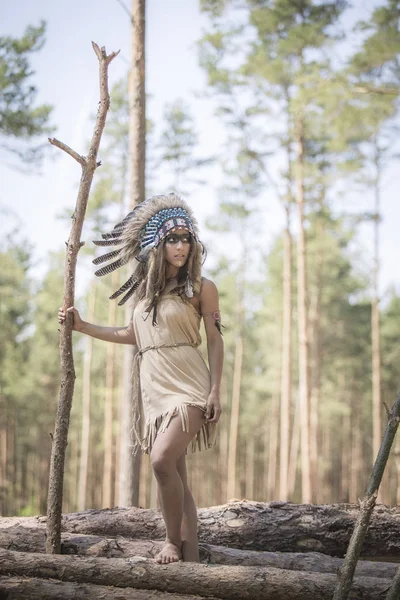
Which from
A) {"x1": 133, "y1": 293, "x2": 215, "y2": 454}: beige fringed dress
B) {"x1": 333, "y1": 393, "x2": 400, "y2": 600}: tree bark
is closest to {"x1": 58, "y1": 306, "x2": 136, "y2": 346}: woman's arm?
{"x1": 133, "y1": 293, "x2": 215, "y2": 454}: beige fringed dress

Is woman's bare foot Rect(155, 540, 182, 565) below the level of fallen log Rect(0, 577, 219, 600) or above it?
above

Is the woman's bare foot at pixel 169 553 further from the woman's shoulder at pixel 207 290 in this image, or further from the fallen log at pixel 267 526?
the woman's shoulder at pixel 207 290

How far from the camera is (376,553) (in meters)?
4.75

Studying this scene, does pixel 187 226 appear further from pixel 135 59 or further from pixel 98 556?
pixel 135 59

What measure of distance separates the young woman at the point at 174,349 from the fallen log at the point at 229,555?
28 centimetres

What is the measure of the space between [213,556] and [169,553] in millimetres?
516

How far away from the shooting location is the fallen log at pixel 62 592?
3484 mm

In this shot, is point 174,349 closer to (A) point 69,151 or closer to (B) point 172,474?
(B) point 172,474

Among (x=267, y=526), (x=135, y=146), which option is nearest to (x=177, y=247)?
(x=267, y=526)

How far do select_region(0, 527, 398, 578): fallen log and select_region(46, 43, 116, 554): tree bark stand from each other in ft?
0.79

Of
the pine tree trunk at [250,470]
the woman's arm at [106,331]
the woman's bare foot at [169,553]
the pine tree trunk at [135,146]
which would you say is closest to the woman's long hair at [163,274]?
the woman's arm at [106,331]

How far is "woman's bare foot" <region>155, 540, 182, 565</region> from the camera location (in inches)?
148

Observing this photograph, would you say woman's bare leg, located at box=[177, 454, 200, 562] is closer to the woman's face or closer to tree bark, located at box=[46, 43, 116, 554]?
tree bark, located at box=[46, 43, 116, 554]

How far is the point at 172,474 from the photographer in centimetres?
381
